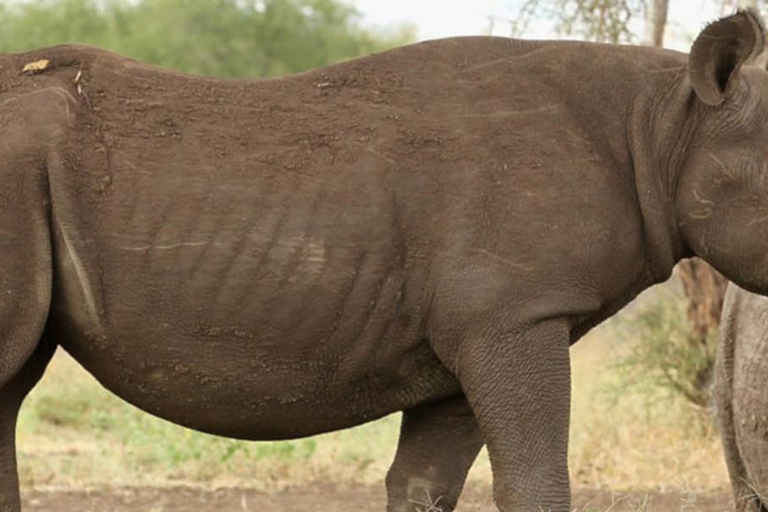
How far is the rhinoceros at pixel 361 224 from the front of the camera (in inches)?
199

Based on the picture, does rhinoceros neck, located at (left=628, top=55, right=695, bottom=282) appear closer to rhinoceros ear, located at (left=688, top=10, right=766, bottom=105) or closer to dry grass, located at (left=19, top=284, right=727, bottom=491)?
rhinoceros ear, located at (left=688, top=10, right=766, bottom=105)

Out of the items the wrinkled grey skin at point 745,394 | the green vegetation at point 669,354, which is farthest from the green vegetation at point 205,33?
the wrinkled grey skin at point 745,394

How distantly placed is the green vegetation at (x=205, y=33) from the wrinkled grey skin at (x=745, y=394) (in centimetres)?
2344

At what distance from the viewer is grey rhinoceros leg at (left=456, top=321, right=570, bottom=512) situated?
509cm

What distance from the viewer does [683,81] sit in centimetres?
540

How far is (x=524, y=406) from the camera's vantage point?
5129mm

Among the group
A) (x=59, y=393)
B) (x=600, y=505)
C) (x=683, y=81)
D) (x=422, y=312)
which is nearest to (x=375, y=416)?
(x=422, y=312)

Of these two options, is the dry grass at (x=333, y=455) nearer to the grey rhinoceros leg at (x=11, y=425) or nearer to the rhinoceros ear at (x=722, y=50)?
the grey rhinoceros leg at (x=11, y=425)

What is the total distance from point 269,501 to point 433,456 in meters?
3.58

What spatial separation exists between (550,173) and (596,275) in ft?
1.16

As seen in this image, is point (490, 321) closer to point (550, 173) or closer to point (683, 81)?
point (550, 173)

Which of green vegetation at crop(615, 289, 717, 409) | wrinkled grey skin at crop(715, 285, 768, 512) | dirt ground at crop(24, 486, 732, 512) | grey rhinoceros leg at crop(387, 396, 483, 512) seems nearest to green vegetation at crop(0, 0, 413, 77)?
green vegetation at crop(615, 289, 717, 409)

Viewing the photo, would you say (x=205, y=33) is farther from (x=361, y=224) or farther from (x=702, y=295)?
(x=361, y=224)

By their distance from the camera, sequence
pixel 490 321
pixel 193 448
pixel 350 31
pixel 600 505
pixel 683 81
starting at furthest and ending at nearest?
pixel 350 31 → pixel 193 448 → pixel 600 505 → pixel 683 81 → pixel 490 321
